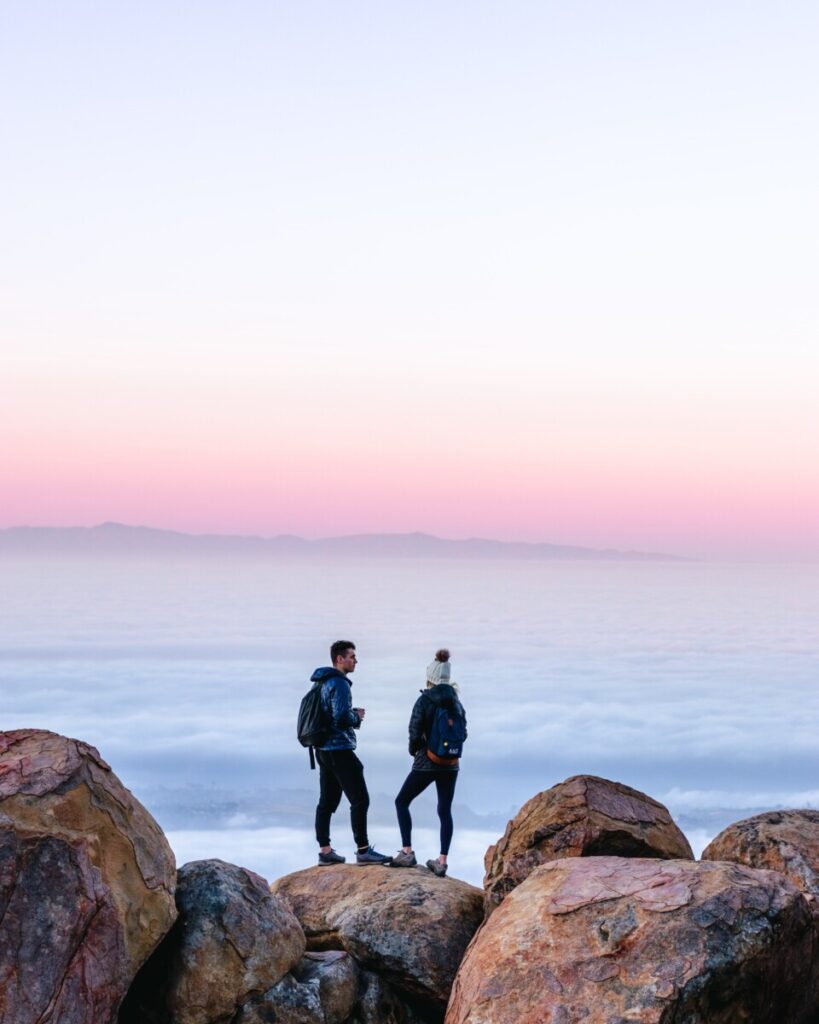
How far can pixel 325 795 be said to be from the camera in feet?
48.6

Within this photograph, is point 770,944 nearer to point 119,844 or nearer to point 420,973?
point 420,973

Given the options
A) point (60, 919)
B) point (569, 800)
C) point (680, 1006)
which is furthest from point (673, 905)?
point (60, 919)

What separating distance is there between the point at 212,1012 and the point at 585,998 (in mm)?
3772

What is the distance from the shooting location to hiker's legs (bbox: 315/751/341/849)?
47.2ft

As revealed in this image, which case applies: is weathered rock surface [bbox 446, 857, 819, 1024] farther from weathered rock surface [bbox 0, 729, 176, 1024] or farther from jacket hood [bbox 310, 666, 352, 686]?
jacket hood [bbox 310, 666, 352, 686]

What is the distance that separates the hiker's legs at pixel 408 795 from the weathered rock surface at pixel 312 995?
8.76 ft

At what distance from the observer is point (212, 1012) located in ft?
36.7

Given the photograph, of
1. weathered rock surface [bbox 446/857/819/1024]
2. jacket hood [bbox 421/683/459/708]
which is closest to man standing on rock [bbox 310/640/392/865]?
jacket hood [bbox 421/683/459/708]

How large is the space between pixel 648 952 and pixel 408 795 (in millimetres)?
5608

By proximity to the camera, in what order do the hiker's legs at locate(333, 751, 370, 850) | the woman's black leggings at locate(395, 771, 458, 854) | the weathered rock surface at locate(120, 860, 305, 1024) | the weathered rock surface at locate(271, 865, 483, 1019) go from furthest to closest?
the woman's black leggings at locate(395, 771, 458, 854), the hiker's legs at locate(333, 751, 370, 850), the weathered rock surface at locate(271, 865, 483, 1019), the weathered rock surface at locate(120, 860, 305, 1024)

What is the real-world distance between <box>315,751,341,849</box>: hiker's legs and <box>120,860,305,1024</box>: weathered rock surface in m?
2.70

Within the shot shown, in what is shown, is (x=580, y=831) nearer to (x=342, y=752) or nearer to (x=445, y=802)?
(x=445, y=802)

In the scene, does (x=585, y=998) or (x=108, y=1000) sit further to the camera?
(x=108, y=1000)

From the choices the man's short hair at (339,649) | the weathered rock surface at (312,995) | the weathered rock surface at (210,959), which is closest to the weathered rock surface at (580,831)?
the weathered rock surface at (312,995)
